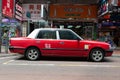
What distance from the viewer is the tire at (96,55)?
57.0 feet

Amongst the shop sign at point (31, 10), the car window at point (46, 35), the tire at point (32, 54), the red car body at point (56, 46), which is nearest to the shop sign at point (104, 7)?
the red car body at point (56, 46)

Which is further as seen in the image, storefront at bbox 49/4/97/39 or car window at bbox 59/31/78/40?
storefront at bbox 49/4/97/39

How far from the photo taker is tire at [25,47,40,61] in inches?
679

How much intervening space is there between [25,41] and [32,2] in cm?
1376

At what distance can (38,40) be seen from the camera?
56.6ft

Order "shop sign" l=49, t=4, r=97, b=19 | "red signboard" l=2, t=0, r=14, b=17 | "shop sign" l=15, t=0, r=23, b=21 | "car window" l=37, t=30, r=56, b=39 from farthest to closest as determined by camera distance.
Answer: "shop sign" l=49, t=4, r=97, b=19 → "shop sign" l=15, t=0, r=23, b=21 → "red signboard" l=2, t=0, r=14, b=17 → "car window" l=37, t=30, r=56, b=39

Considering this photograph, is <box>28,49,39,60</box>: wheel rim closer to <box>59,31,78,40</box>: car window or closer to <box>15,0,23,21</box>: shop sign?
<box>59,31,78,40</box>: car window

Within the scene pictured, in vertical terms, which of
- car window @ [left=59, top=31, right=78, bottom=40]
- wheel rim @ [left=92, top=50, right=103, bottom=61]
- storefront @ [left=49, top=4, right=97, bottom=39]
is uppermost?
storefront @ [left=49, top=4, right=97, bottom=39]

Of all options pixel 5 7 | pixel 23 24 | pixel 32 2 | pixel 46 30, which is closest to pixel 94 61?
pixel 46 30

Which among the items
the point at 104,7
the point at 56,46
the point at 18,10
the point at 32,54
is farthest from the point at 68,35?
the point at 18,10

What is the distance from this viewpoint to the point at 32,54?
1725 centimetres

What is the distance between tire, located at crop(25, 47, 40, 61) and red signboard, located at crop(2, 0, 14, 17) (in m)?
8.57

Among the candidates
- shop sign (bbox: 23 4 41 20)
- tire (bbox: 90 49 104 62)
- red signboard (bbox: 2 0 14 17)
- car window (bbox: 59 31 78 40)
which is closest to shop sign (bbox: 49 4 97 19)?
shop sign (bbox: 23 4 41 20)

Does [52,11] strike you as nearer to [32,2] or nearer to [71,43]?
[32,2]
